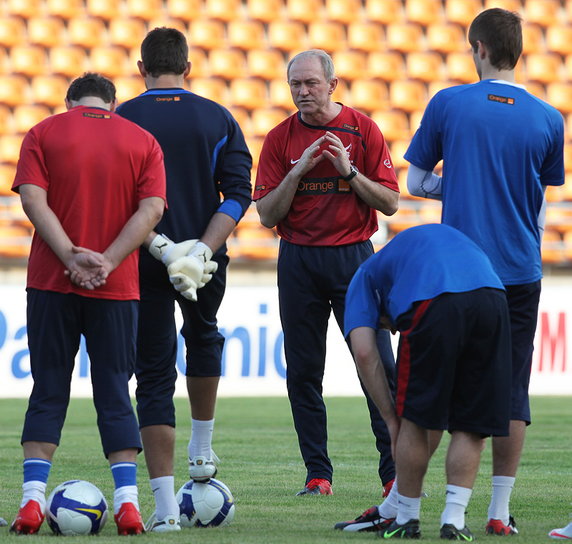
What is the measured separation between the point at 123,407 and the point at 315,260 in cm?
168

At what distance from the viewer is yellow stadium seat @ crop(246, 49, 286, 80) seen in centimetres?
1598

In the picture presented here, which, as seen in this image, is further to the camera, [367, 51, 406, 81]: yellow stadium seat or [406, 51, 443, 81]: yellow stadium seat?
[406, 51, 443, 81]: yellow stadium seat

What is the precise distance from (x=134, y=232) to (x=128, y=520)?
1.04 meters

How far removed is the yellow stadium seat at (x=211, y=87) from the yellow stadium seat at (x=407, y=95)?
240 centimetres

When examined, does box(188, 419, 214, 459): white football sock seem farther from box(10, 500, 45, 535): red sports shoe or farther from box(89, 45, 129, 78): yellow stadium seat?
box(89, 45, 129, 78): yellow stadium seat

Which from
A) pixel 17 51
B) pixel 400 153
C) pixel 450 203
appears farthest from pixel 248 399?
pixel 450 203

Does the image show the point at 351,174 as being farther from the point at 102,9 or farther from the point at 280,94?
the point at 102,9

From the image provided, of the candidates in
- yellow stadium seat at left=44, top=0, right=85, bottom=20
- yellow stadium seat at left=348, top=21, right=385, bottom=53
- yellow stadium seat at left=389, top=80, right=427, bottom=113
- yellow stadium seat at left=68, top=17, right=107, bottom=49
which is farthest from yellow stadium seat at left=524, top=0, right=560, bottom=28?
yellow stadium seat at left=44, top=0, right=85, bottom=20

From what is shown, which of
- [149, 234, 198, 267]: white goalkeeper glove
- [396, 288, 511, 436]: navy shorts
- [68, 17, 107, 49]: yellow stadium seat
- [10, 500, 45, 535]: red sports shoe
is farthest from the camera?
[68, 17, 107, 49]: yellow stadium seat

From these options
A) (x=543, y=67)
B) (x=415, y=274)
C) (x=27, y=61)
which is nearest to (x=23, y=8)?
(x=27, y=61)

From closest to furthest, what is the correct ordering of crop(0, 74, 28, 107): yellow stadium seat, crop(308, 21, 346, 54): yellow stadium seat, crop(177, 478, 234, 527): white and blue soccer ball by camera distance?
1. crop(177, 478, 234, 527): white and blue soccer ball
2. crop(0, 74, 28, 107): yellow stadium seat
3. crop(308, 21, 346, 54): yellow stadium seat

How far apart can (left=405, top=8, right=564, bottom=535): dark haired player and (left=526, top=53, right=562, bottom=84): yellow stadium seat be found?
1289cm

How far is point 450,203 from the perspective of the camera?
4.48 m

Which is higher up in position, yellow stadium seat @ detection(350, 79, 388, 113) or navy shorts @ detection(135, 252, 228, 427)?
yellow stadium seat @ detection(350, 79, 388, 113)
